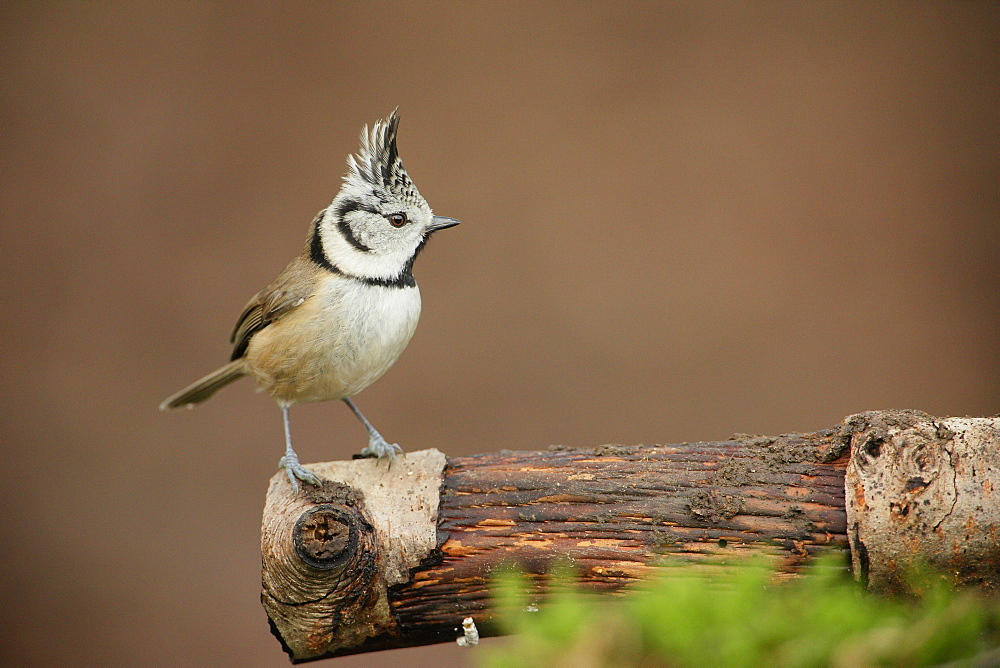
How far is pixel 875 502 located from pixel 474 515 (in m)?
0.86

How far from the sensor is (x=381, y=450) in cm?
227

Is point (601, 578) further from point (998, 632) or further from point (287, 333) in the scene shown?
point (287, 333)

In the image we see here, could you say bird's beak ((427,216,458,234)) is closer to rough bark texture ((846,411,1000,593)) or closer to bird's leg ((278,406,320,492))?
bird's leg ((278,406,320,492))

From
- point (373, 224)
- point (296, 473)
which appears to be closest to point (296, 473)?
point (296, 473)

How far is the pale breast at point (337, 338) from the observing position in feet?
7.47

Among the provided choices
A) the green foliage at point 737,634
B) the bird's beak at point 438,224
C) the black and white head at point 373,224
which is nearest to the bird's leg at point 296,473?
the black and white head at point 373,224

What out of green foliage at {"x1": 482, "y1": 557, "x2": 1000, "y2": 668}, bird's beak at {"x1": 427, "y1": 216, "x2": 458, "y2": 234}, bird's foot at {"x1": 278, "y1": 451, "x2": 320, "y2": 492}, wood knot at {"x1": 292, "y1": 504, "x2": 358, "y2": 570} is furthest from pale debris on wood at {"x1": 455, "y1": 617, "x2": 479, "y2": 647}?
bird's beak at {"x1": 427, "y1": 216, "x2": 458, "y2": 234}

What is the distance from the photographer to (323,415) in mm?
4242

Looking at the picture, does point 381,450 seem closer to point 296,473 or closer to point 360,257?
point 296,473

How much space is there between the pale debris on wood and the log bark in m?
0.02

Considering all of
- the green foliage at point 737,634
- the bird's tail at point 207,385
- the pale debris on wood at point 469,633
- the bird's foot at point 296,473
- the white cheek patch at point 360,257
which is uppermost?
the white cheek patch at point 360,257

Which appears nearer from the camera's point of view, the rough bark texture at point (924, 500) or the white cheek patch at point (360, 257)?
the rough bark texture at point (924, 500)

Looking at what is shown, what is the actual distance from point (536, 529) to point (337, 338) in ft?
2.82

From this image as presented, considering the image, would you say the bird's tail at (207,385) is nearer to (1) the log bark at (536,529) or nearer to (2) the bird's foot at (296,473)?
(2) the bird's foot at (296,473)
